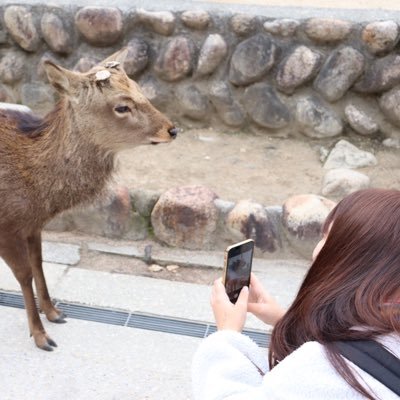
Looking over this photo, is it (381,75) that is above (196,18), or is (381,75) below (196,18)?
below

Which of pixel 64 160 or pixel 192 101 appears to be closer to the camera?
pixel 64 160

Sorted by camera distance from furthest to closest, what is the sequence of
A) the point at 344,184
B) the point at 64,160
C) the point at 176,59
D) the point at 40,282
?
the point at 176,59, the point at 344,184, the point at 40,282, the point at 64,160

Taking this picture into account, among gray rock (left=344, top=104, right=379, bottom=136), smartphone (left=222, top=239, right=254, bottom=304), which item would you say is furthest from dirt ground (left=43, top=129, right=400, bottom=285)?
smartphone (left=222, top=239, right=254, bottom=304)

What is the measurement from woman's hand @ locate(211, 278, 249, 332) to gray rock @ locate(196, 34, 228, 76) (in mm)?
3183

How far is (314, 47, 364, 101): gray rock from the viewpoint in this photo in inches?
184

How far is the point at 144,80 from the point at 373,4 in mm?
1993

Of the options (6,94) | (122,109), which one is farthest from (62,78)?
(6,94)

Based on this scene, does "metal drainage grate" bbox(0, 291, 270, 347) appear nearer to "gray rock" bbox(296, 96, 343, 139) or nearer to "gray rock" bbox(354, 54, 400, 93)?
"gray rock" bbox(296, 96, 343, 139)

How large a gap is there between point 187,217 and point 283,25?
166 centimetres

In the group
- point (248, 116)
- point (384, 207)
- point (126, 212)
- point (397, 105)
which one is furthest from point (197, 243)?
point (384, 207)

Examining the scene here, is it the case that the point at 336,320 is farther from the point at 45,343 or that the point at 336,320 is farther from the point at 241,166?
the point at 241,166

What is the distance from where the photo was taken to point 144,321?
3377 mm

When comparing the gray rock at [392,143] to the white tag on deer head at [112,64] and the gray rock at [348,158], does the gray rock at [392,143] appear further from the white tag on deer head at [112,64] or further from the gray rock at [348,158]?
the white tag on deer head at [112,64]

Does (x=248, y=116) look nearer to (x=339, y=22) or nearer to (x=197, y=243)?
(x=339, y=22)
